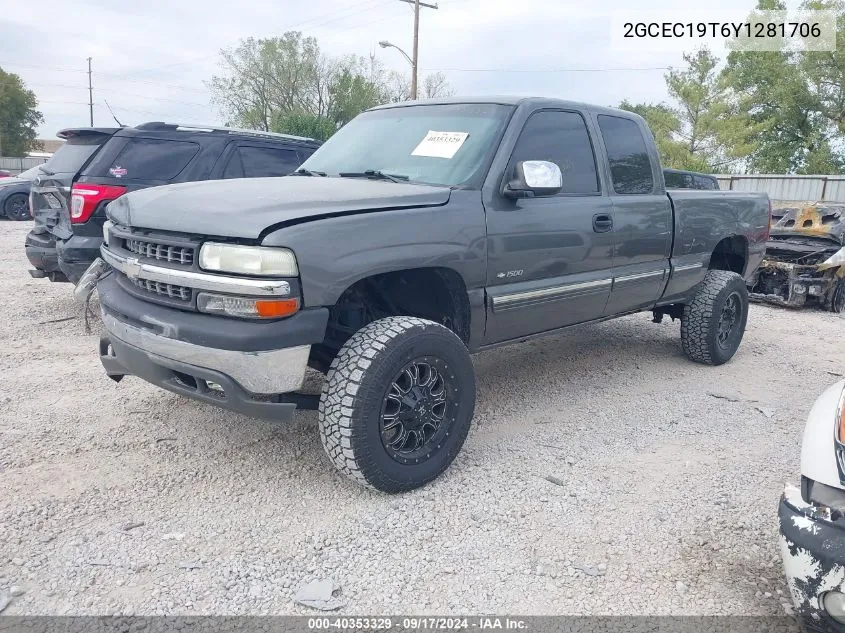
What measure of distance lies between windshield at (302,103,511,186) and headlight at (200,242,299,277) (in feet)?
3.82

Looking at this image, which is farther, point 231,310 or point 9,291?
point 9,291

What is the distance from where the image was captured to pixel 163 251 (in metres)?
3.08

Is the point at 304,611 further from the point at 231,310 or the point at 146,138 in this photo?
the point at 146,138

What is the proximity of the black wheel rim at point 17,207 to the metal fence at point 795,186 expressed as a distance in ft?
57.9

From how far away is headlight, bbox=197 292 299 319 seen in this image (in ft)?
9.23

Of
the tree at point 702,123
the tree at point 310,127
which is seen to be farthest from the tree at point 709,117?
the tree at point 310,127

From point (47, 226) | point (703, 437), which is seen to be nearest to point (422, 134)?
point (703, 437)

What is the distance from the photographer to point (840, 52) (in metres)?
31.8

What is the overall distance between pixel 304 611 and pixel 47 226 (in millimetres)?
5321

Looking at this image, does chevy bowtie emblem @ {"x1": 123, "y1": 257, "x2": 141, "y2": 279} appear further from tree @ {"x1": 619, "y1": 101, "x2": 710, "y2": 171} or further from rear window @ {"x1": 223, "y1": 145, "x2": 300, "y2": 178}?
tree @ {"x1": 619, "y1": 101, "x2": 710, "y2": 171}

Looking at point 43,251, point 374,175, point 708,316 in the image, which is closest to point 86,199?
point 43,251

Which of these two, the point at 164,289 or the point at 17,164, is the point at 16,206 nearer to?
the point at 164,289

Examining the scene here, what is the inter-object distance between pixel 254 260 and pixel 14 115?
61603mm

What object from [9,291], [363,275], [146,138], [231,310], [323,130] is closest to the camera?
[231,310]
